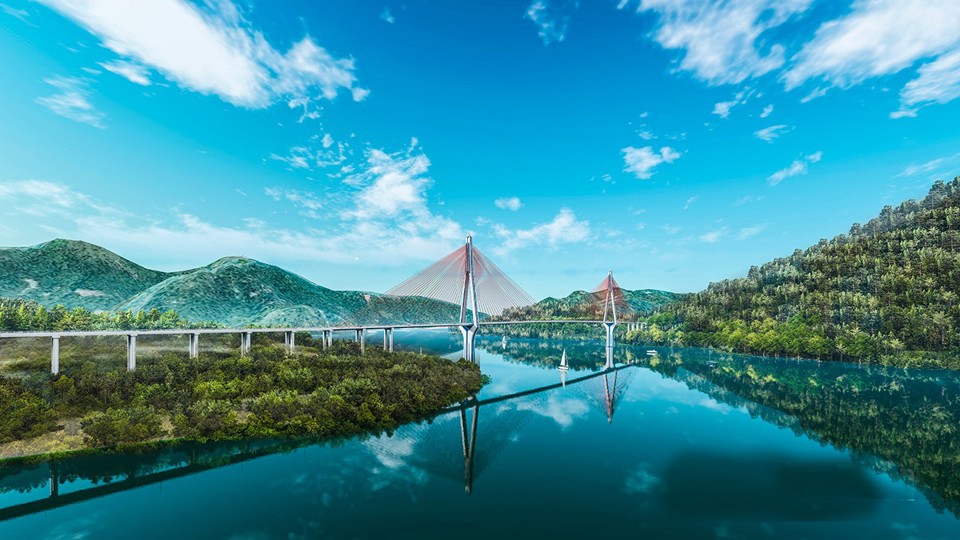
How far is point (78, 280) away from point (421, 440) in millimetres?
170954

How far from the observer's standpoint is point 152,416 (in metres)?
25.6

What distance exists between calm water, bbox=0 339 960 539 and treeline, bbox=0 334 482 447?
1751mm

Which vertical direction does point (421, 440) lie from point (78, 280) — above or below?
below

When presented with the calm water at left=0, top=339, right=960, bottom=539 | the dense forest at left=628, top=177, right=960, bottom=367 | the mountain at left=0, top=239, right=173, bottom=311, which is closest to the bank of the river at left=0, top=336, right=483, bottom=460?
the calm water at left=0, top=339, right=960, bottom=539

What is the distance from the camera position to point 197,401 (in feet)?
94.2

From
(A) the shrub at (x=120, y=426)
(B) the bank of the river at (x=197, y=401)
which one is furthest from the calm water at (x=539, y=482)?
(B) the bank of the river at (x=197, y=401)

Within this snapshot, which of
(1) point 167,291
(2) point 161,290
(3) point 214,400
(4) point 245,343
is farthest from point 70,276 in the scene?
(3) point 214,400

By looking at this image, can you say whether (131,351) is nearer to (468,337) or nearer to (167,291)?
(468,337)

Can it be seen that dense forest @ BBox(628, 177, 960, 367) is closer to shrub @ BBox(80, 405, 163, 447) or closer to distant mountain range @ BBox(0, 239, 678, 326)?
distant mountain range @ BBox(0, 239, 678, 326)

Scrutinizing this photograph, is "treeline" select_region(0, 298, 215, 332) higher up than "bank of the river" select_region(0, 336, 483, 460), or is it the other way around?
"treeline" select_region(0, 298, 215, 332)

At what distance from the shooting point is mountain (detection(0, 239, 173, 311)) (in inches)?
4948

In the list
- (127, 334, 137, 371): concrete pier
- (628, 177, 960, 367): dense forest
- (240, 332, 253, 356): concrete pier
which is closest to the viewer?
(127, 334, 137, 371): concrete pier

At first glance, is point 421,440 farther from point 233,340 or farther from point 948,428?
point 948,428

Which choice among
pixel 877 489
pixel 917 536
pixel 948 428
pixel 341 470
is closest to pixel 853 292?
pixel 948 428
